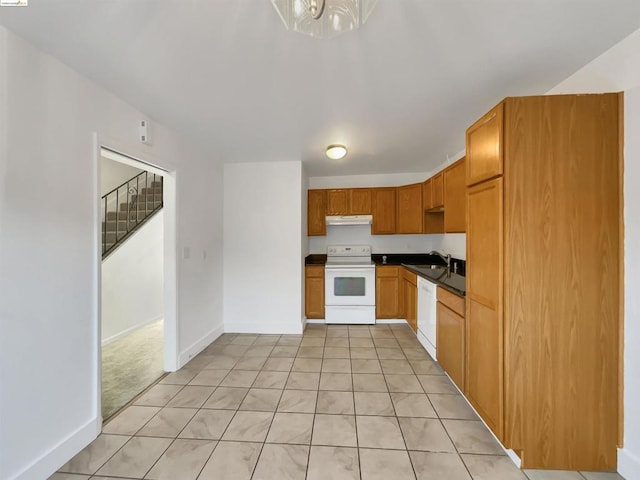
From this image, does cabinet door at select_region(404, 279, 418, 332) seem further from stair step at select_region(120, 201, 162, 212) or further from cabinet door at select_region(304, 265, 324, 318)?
stair step at select_region(120, 201, 162, 212)

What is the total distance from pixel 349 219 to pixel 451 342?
7.86ft

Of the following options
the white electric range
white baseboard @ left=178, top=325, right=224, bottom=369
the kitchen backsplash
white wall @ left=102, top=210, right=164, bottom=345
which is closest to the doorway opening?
white wall @ left=102, top=210, right=164, bottom=345

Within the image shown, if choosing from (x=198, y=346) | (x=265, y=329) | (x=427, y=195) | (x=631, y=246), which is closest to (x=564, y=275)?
(x=631, y=246)

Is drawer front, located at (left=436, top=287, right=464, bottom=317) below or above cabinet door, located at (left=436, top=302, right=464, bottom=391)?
above

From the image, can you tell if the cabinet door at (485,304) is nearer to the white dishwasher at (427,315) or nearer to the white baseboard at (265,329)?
the white dishwasher at (427,315)

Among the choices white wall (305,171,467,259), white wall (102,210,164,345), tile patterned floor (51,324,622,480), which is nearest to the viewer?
tile patterned floor (51,324,622,480)

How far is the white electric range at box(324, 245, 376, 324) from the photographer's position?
3916 mm

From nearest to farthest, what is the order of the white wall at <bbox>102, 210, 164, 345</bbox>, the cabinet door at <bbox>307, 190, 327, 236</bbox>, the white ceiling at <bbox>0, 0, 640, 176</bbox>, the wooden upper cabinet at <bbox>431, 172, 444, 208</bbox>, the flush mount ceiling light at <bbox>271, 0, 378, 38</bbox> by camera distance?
the flush mount ceiling light at <bbox>271, 0, 378, 38</bbox> < the white ceiling at <bbox>0, 0, 640, 176</bbox> < the wooden upper cabinet at <bbox>431, 172, 444, 208</bbox> < the white wall at <bbox>102, 210, 164, 345</bbox> < the cabinet door at <bbox>307, 190, 327, 236</bbox>

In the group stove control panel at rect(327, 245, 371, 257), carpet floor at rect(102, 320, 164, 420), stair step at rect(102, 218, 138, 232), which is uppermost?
stair step at rect(102, 218, 138, 232)

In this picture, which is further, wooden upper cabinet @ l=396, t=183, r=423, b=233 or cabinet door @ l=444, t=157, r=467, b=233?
wooden upper cabinet @ l=396, t=183, r=423, b=233

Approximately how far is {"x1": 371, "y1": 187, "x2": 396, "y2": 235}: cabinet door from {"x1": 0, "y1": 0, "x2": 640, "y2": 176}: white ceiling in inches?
71.2

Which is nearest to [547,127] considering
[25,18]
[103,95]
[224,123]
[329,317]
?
[224,123]

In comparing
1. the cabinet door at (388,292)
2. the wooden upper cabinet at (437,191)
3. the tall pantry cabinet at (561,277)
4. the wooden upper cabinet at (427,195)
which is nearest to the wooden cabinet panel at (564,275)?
the tall pantry cabinet at (561,277)

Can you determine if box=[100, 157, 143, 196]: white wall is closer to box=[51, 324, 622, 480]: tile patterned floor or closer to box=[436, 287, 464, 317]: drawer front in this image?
box=[51, 324, 622, 480]: tile patterned floor
